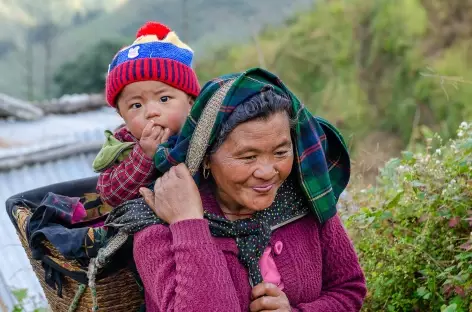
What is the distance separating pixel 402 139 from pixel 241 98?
13016 millimetres

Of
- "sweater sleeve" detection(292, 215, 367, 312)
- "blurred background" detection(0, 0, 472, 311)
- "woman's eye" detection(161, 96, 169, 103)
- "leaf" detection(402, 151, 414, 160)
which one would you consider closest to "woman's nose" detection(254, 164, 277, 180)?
"sweater sleeve" detection(292, 215, 367, 312)

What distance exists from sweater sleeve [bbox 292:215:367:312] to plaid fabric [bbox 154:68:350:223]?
0.11 m

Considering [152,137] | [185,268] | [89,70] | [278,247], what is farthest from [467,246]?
[89,70]

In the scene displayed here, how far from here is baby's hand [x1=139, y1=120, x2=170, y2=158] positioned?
8.34ft

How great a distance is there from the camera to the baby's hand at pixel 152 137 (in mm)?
2543

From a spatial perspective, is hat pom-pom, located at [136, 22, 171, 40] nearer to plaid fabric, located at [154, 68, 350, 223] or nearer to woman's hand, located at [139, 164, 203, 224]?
plaid fabric, located at [154, 68, 350, 223]

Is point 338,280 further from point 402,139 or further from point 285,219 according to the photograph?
point 402,139

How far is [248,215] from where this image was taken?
2398mm

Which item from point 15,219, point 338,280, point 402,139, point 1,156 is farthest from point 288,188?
point 402,139

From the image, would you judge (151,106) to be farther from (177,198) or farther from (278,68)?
(278,68)

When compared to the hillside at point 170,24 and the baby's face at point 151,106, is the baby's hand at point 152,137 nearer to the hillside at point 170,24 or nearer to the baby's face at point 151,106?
the baby's face at point 151,106

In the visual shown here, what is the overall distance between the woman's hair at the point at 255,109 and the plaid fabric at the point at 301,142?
0.02 meters

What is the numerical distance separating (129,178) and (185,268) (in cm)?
53

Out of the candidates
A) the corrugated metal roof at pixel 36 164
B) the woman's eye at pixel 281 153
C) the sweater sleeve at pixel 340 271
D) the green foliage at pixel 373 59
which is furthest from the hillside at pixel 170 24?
the woman's eye at pixel 281 153
